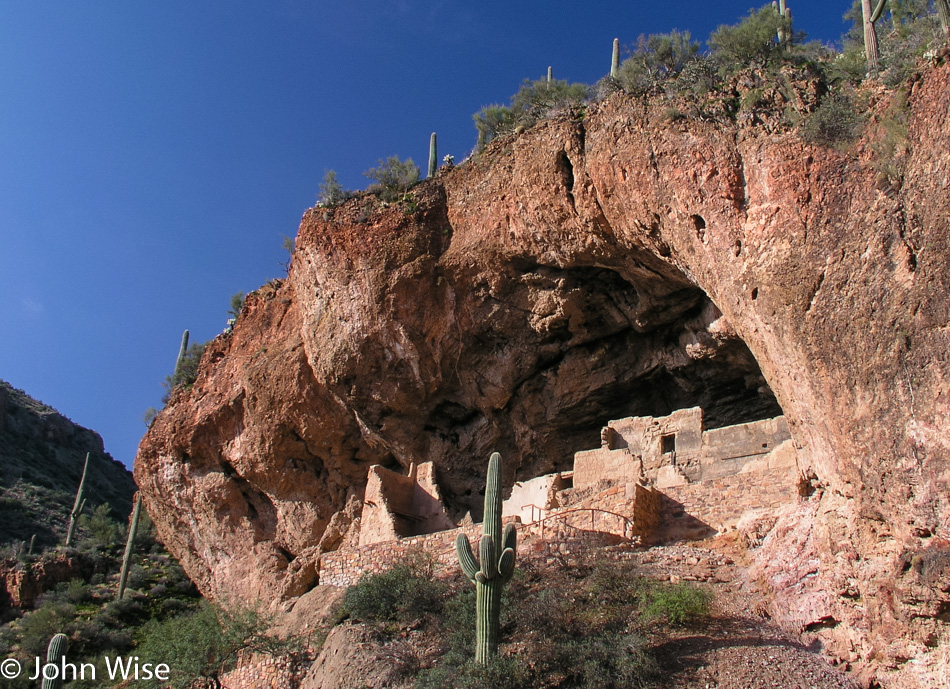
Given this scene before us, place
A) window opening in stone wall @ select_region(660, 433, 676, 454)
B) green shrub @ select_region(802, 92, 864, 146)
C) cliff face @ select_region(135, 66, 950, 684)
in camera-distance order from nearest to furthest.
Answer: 1. cliff face @ select_region(135, 66, 950, 684)
2. green shrub @ select_region(802, 92, 864, 146)
3. window opening in stone wall @ select_region(660, 433, 676, 454)

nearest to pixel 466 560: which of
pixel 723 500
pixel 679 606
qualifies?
pixel 679 606

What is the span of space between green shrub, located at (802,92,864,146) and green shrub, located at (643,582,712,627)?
645 cm

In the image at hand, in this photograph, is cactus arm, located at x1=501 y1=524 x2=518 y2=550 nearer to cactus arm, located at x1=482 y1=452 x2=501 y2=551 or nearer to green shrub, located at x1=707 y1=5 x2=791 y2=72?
cactus arm, located at x1=482 y1=452 x2=501 y2=551

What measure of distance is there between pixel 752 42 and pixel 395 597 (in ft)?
35.5

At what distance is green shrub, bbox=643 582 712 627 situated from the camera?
11.4m

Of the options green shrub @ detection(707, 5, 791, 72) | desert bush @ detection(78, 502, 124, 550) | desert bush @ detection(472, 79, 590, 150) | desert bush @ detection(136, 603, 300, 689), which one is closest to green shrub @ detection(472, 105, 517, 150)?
desert bush @ detection(472, 79, 590, 150)

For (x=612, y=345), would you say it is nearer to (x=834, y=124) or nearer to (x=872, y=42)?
(x=834, y=124)

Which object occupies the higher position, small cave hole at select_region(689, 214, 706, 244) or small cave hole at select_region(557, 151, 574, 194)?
small cave hole at select_region(557, 151, 574, 194)

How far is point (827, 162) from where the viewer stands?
1125cm

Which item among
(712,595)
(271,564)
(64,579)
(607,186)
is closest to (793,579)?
(712,595)

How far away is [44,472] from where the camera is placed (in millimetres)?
39000

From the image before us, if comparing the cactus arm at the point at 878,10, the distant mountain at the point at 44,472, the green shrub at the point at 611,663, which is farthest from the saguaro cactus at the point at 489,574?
the distant mountain at the point at 44,472

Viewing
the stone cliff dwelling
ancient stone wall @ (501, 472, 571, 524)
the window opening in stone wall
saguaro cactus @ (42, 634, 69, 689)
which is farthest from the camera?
the window opening in stone wall

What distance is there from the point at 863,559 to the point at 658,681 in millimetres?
2892
